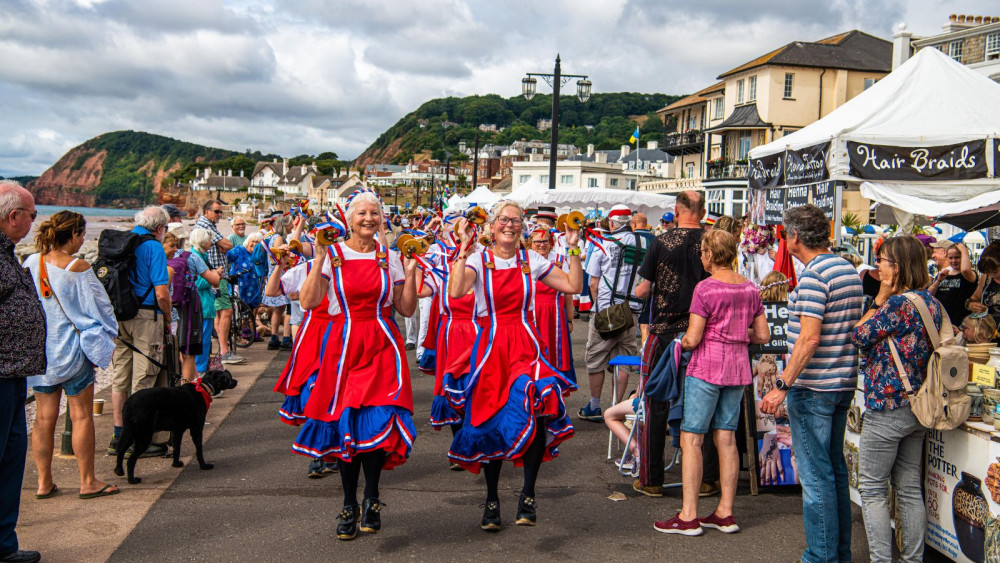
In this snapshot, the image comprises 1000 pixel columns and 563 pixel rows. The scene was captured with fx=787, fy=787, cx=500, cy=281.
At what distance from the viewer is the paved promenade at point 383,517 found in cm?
447

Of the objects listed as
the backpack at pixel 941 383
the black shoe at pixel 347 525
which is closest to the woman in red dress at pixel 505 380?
the black shoe at pixel 347 525

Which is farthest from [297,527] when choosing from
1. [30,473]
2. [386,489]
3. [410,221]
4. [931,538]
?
[410,221]

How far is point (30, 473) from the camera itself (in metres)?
5.81

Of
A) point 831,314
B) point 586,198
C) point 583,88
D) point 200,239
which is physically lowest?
point 831,314

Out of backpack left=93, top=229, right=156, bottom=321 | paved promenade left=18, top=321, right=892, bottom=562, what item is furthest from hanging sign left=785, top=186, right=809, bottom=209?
backpack left=93, top=229, right=156, bottom=321

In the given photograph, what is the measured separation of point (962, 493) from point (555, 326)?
10.8ft

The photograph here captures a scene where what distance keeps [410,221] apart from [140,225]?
42.8 ft

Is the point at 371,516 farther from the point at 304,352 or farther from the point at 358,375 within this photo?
the point at 304,352

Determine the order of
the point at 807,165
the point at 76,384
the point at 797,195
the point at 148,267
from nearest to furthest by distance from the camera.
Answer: the point at 76,384, the point at 148,267, the point at 807,165, the point at 797,195

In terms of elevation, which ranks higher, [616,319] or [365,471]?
[616,319]

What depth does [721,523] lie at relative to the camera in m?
4.85

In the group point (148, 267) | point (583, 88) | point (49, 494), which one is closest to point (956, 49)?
point (583, 88)

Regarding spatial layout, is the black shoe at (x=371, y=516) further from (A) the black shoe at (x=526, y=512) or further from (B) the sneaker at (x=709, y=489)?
(B) the sneaker at (x=709, y=489)

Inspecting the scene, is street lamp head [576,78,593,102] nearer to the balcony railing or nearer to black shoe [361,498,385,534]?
black shoe [361,498,385,534]
